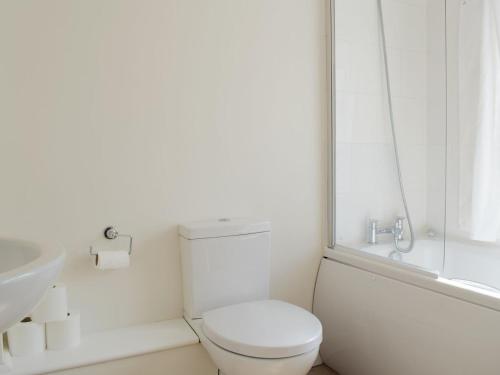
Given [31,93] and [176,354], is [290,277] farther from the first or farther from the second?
[31,93]

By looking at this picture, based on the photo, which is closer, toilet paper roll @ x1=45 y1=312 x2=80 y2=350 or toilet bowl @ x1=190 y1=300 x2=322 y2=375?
toilet bowl @ x1=190 y1=300 x2=322 y2=375

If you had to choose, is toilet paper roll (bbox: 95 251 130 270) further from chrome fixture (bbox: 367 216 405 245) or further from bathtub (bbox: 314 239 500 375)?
chrome fixture (bbox: 367 216 405 245)

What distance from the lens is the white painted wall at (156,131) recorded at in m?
1.49

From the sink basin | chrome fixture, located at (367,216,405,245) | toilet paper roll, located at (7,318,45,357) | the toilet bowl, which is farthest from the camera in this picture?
chrome fixture, located at (367,216,405,245)

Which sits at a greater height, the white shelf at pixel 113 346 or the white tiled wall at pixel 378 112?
the white tiled wall at pixel 378 112

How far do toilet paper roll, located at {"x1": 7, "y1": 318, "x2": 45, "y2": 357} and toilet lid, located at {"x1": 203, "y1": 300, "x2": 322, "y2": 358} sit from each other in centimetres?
59

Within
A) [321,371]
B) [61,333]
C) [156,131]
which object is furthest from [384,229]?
[61,333]

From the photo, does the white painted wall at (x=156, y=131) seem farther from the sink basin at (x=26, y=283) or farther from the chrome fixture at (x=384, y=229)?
the sink basin at (x=26, y=283)

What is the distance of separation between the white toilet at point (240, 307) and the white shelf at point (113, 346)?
82mm

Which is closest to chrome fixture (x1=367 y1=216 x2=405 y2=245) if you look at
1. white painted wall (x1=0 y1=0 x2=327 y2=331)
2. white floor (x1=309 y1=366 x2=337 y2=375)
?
white painted wall (x1=0 y1=0 x2=327 y2=331)

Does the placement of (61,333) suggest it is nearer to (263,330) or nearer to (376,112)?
(263,330)

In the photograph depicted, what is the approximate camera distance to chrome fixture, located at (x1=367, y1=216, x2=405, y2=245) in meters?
Result: 1.91

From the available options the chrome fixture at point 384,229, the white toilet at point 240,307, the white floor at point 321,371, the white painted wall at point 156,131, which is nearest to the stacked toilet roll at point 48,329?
the white painted wall at point 156,131

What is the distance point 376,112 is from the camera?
198 cm
